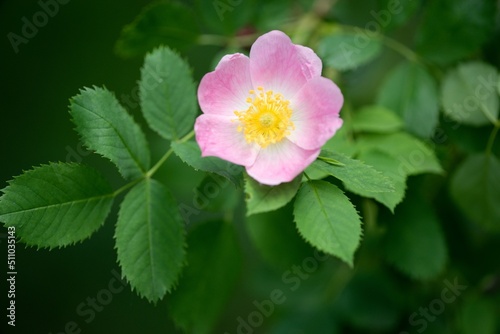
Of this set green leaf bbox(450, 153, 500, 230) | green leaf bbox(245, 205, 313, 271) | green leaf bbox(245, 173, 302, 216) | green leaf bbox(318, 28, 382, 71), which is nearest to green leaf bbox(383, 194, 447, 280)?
green leaf bbox(450, 153, 500, 230)

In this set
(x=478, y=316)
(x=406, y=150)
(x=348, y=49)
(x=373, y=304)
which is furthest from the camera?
(x=373, y=304)

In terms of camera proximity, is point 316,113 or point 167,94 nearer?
point 316,113

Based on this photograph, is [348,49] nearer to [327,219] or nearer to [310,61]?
[310,61]

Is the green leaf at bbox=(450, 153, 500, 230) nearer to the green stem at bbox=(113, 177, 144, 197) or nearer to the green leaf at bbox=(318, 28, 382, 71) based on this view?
the green leaf at bbox=(318, 28, 382, 71)

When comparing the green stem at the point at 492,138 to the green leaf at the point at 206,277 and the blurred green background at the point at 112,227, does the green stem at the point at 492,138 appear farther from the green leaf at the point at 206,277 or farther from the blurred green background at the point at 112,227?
the green leaf at the point at 206,277

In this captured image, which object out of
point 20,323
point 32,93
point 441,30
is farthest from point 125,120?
point 20,323

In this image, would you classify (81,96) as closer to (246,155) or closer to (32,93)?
(246,155)

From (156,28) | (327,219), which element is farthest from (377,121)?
(156,28)
